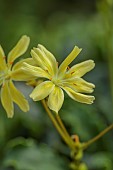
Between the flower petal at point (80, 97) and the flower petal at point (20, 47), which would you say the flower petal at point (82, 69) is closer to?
the flower petal at point (80, 97)

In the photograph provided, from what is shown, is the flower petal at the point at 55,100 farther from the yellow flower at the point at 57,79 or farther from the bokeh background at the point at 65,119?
the bokeh background at the point at 65,119

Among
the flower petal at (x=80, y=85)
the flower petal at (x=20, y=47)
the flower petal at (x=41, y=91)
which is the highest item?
the flower petal at (x=20, y=47)

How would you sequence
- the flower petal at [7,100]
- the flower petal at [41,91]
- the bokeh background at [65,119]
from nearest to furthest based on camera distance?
the flower petal at [41,91], the flower petal at [7,100], the bokeh background at [65,119]

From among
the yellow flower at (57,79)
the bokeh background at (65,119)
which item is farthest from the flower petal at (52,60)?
the bokeh background at (65,119)

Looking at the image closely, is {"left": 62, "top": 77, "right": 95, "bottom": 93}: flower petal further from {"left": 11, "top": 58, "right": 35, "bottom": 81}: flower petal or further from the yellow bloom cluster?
{"left": 11, "top": 58, "right": 35, "bottom": 81}: flower petal

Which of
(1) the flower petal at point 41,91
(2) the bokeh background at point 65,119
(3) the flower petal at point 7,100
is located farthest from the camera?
(2) the bokeh background at point 65,119

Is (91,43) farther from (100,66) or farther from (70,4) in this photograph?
(70,4)

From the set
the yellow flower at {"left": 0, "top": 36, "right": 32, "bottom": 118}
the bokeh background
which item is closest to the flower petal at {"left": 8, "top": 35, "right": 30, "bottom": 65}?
the yellow flower at {"left": 0, "top": 36, "right": 32, "bottom": 118}

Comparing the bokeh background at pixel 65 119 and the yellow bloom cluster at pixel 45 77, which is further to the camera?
the bokeh background at pixel 65 119

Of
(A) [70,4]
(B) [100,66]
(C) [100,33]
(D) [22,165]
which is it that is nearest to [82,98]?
(D) [22,165]

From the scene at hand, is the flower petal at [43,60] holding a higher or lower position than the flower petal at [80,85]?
higher
